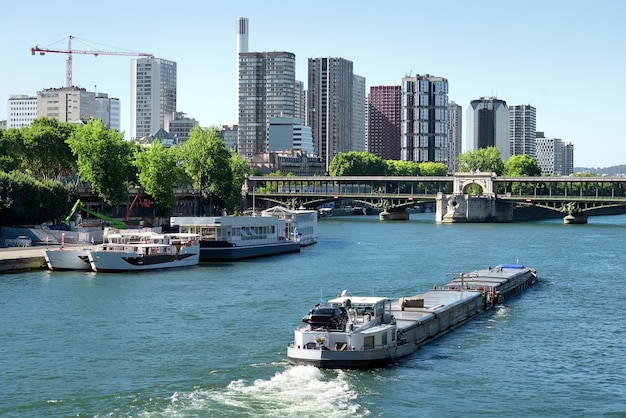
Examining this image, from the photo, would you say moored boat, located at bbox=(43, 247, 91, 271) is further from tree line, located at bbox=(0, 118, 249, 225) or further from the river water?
tree line, located at bbox=(0, 118, 249, 225)

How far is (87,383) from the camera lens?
36.0 m

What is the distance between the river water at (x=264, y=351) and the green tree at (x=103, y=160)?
29336 mm

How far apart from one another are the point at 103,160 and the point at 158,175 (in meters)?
7.95

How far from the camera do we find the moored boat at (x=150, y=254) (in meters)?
68.8

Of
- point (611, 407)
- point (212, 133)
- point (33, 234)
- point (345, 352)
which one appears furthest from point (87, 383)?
point (212, 133)

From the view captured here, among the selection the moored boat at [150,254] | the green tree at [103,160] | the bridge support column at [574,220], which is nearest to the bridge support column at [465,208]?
the bridge support column at [574,220]

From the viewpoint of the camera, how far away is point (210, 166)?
4838 inches

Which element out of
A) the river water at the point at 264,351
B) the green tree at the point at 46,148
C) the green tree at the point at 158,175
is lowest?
the river water at the point at 264,351

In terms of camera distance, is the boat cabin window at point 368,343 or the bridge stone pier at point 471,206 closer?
the boat cabin window at point 368,343

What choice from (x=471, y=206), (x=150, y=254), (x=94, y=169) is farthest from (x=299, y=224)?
(x=471, y=206)

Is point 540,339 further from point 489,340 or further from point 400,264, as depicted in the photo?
point 400,264

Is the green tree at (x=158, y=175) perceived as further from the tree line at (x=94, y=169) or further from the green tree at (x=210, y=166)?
the green tree at (x=210, y=166)

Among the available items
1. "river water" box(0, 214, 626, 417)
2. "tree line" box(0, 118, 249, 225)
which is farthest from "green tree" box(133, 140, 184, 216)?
"river water" box(0, 214, 626, 417)

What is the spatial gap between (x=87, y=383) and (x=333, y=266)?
42.7 m
